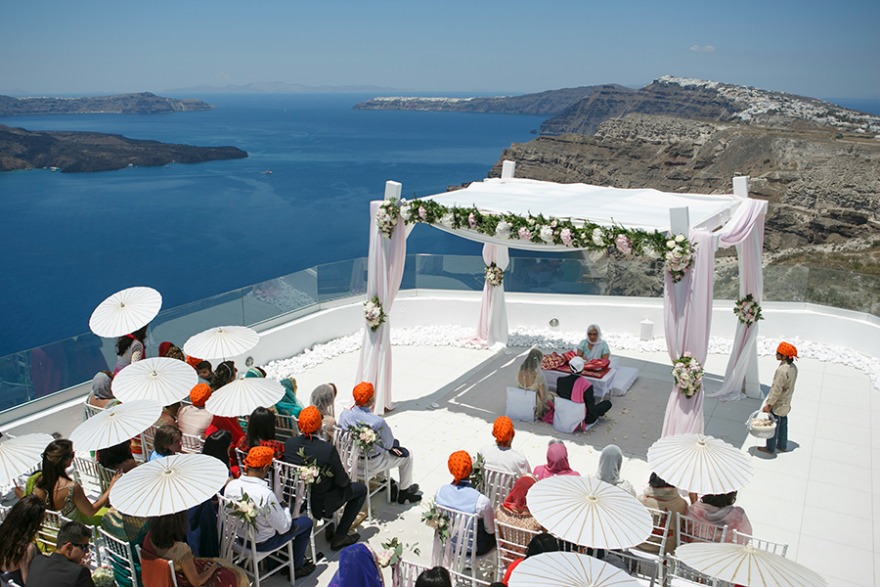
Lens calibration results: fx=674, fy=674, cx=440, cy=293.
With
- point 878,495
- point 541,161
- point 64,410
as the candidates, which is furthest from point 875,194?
point 64,410

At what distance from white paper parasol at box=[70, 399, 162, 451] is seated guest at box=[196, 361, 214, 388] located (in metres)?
2.18

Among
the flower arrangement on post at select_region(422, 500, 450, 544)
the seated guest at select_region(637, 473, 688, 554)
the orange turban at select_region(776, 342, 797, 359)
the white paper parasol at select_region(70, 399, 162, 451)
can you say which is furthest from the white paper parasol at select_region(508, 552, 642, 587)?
the orange turban at select_region(776, 342, 797, 359)

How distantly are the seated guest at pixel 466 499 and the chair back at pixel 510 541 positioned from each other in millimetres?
182

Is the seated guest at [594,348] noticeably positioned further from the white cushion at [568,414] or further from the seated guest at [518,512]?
the seated guest at [518,512]

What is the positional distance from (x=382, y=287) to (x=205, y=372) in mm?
2816

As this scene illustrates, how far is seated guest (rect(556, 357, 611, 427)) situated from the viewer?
928cm

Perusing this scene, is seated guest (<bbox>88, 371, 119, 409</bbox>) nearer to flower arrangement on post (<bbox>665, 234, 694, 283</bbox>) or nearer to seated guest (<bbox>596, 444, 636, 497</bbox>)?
seated guest (<bbox>596, 444, 636, 497</bbox>)

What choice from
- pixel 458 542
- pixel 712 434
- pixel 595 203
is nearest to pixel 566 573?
pixel 458 542

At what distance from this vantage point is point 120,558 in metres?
5.43

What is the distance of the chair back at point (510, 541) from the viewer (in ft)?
18.2

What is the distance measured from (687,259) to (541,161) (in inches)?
3708

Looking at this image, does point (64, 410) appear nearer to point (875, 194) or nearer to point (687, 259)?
point (687, 259)

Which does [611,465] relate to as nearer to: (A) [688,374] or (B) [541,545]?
(B) [541,545]

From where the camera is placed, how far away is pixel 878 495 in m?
7.95
